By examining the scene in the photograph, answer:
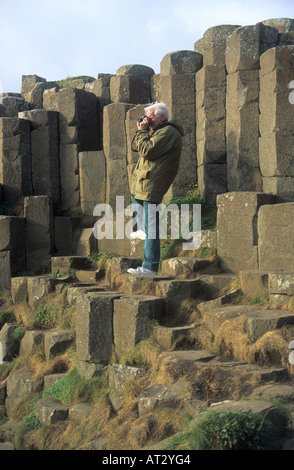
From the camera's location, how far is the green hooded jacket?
27.9ft

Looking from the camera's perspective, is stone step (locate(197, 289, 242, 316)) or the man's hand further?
the man's hand

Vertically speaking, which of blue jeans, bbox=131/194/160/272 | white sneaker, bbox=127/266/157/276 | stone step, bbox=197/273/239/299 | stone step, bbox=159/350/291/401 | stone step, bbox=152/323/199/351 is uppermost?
blue jeans, bbox=131/194/160/272

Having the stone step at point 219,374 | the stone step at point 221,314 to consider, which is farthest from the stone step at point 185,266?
the stone step at point 219,374

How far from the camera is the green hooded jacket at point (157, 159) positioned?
27.9 feet

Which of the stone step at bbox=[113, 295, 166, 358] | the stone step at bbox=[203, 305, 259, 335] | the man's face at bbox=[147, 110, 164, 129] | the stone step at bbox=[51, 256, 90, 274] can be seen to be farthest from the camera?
the stone step at bbox=[51, 256, 90, 274]

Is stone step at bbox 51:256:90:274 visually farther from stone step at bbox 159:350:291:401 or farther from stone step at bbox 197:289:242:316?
stone step at bbox 159:350:291:401

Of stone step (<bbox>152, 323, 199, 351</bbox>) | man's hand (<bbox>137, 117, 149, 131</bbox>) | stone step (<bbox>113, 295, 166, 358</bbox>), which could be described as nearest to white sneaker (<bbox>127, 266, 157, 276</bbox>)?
stone step (<bbox>113, 295, 166, 358</bbox>)

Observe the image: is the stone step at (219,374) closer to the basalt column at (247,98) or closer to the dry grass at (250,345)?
the dry grass at (250,345)

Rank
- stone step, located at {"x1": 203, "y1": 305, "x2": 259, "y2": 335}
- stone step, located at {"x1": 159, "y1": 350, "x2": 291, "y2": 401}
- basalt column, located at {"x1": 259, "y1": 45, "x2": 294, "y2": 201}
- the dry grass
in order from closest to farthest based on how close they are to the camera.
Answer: stone step, located at {"x1": 159, "y1": 350, "x2": 291, "y2": 401} → the dry grass → stone step, located at {"x1": 203, "y1": 305, "x2": 259, "y2": 335} → basalt column, located at {"x1": 259, "y1": 45, "x2": 294, "y2": 201}

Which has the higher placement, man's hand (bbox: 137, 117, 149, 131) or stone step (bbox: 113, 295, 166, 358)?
man's hand (bbox: 137, 117, 149, 131)

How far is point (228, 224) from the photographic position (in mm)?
8641

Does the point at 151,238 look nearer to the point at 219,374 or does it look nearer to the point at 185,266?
the point at 185,266
